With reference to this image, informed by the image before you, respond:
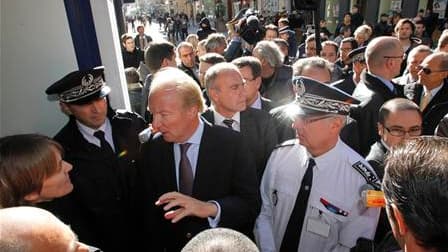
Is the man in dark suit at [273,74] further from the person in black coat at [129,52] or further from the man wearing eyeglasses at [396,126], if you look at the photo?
the person in black coat at [129,52]

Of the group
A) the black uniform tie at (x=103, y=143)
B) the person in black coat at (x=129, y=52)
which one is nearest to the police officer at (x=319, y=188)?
the black uniform tie at (x=103, y=143)

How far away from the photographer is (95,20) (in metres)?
2.73

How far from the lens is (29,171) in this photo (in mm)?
1505

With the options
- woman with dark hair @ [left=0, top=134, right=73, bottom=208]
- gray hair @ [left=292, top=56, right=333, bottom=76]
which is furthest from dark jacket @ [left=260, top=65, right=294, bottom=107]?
woman with dark hair @ [left=0, top=134, right=73, bottom=208]

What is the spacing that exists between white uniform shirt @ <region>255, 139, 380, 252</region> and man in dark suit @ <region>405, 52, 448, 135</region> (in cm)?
162

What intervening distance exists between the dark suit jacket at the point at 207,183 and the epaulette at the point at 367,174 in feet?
1.85

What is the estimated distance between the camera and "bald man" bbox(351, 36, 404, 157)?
3.17 meters

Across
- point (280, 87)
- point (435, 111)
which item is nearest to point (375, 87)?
point (435, 111)

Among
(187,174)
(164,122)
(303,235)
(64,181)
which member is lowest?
(303,235)

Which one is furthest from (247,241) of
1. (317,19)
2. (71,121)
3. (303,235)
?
(317,19)

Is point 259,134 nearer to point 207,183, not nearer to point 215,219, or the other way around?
point 207,183

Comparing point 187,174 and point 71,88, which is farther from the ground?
point 71,88

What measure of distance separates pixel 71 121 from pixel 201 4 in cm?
3510

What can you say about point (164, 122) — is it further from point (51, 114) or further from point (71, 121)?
point (51, 114)
